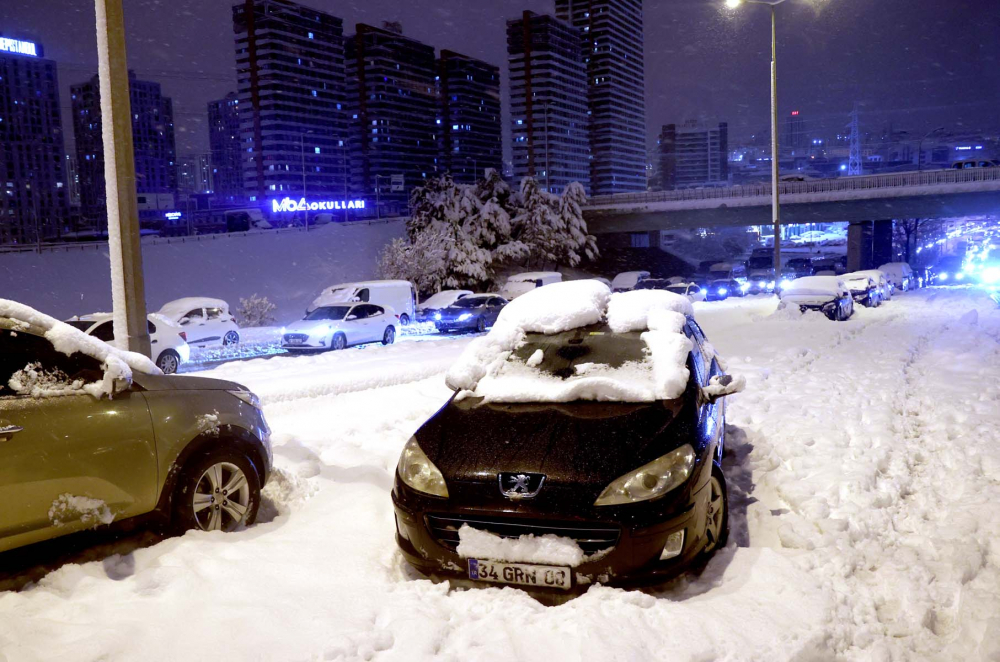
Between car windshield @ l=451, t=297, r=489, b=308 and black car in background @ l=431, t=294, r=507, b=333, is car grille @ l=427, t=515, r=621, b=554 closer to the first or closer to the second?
black car in background @ l=431, t=294, r=507, b=333

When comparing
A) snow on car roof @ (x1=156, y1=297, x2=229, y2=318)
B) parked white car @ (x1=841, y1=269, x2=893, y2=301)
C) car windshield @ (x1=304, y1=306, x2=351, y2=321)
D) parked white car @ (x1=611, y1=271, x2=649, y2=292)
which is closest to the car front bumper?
car windshield @ (x1=304, y1=306, x2=351, y2=321)

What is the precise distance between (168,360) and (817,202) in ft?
137

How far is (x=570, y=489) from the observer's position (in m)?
4.05

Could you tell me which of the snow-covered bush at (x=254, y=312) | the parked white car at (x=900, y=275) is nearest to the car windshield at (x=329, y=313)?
the snow-covered bush at (x=254, y=312)

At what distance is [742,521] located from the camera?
532 cm

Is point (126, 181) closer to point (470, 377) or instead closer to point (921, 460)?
point (470, 377)

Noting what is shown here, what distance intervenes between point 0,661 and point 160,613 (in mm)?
717

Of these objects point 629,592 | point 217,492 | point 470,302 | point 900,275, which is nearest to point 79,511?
point 217,492

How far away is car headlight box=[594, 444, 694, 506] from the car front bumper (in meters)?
0.06

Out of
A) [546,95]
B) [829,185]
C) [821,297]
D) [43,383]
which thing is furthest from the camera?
[546,95]

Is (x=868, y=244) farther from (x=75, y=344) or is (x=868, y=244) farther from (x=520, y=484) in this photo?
(x=75, y=344)

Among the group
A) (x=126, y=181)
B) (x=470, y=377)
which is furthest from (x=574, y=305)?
(x=126, y=181)

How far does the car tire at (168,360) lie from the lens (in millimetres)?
16948

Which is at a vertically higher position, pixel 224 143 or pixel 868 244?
pixel 224 143
